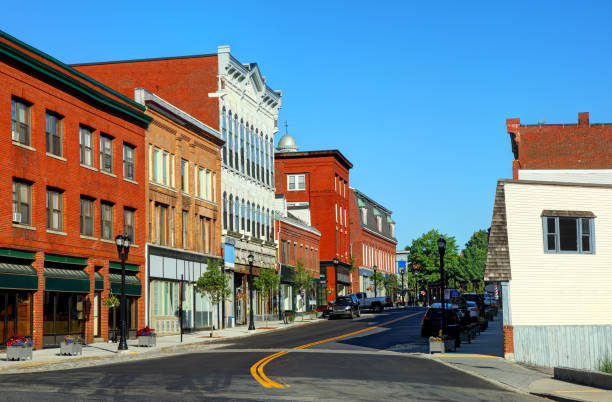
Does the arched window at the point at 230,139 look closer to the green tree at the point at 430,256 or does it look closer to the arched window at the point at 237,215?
the arched window at the point at 237,215

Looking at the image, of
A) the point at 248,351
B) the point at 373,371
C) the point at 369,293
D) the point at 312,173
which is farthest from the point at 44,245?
the point at 369,293

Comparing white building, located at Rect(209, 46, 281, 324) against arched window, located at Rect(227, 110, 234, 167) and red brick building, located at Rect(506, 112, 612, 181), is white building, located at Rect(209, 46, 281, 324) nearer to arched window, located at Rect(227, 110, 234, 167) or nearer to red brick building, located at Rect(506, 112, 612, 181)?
arched window, located at Rect(227, 110, 234, 167)

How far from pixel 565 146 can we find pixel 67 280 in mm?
44777

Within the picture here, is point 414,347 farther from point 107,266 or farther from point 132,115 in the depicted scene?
point 132,115

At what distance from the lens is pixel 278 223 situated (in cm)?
7494

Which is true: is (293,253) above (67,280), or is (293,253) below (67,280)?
above

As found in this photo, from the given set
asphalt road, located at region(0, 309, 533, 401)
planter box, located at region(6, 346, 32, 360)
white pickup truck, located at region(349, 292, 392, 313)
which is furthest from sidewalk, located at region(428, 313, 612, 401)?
white pickup truck, located at region(349, 292, 392, 313)

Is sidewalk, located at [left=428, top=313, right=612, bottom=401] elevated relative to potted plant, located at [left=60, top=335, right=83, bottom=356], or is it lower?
lower

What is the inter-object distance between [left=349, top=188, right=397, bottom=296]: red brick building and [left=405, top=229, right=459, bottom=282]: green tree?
830 centimetres

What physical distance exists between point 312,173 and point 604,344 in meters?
69.5

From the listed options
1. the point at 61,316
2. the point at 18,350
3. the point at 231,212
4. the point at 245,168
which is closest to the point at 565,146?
the point at 245,168

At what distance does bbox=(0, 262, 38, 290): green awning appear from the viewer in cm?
3344

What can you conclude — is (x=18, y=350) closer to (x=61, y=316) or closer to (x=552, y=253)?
(x=61, y=316)

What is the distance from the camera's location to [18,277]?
113 feet
